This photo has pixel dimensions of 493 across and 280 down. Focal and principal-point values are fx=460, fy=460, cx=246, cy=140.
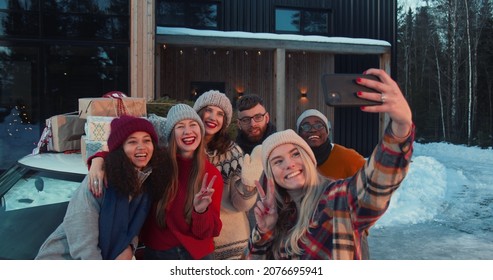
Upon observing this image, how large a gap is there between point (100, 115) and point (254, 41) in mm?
7899

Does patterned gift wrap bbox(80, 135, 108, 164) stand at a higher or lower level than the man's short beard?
lower

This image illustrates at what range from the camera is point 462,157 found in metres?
16.2

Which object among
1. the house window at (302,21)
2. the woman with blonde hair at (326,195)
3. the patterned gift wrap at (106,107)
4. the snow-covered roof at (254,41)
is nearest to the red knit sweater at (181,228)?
the woman with blonde hair at (326,195)

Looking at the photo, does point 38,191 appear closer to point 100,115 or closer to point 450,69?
point 100,115

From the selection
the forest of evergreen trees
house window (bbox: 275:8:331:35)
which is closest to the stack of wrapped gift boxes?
house window (bbox: 275:8:331:35)

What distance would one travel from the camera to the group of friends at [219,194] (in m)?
1.31

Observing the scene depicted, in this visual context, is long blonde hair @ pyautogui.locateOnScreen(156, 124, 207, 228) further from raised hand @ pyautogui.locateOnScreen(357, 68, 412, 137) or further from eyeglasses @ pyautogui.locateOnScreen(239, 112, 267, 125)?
raised hand @ pyautogui.locateOnScreen(357, 68, 412, 137)

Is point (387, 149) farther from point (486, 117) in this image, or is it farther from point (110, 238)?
point (486, 117)

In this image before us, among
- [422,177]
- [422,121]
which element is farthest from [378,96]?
[422,121]

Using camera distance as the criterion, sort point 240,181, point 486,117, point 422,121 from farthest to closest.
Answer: point 422,121, point 486,117, point 240,181

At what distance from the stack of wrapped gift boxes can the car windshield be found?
0.18 metres

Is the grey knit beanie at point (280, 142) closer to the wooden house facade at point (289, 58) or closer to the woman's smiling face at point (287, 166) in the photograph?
the woman's smiling face at point (287, 166)

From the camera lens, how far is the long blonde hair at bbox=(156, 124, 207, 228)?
75.9 inches

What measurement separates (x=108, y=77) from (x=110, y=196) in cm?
666
